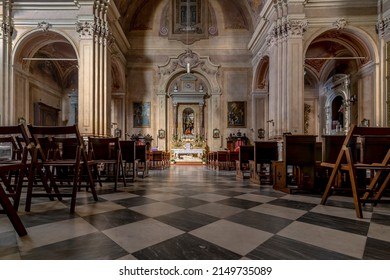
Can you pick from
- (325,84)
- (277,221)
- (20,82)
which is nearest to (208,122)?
(325,84)

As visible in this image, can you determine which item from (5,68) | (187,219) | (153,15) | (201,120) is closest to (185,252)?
(187,219)

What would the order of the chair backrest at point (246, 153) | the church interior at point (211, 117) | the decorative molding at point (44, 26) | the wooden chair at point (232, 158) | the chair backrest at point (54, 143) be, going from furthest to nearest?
the wooden chair at point (232, 158) → the decorative molding at point (44, 26) → the chair backrest at point (246, 153) → the chair backrest at point (54, 143) → the church interior at point (211, 117)

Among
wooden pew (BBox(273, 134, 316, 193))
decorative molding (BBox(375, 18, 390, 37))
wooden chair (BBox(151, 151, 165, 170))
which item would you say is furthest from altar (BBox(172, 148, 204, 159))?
decorative molding (BBox(375, 18, 390, 37))

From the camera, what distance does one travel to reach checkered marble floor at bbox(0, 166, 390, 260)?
147 cm

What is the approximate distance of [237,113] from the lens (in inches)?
543

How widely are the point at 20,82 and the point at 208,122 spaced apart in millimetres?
9863

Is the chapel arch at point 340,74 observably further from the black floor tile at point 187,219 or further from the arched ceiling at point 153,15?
the black floor tile at point 187,219

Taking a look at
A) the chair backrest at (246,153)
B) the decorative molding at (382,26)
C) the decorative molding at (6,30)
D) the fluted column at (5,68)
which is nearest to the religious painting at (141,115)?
the fluted column at (5,68)

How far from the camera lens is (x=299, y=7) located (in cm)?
779

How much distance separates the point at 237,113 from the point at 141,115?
20.3 feet

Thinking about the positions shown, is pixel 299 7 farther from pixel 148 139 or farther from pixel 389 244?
pixel 148 139

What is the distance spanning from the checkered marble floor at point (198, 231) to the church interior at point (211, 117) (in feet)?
0.05

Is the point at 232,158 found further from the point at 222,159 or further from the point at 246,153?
the point at 246,153

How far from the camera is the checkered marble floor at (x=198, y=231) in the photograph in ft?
4.81
